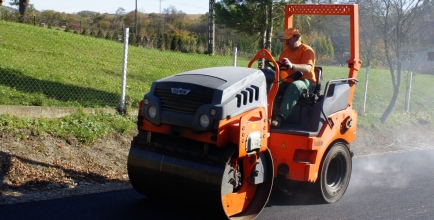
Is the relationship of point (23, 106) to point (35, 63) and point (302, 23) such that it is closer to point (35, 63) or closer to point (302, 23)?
point (35, 63)

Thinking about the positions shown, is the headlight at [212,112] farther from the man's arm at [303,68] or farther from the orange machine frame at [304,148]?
the man's arm at [303,68]

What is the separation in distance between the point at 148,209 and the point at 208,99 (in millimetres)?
1493

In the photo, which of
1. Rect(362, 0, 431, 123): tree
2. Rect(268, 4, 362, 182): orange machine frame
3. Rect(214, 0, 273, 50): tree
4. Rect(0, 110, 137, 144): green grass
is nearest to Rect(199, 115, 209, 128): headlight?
Rect(268, 4, 362, 182): orange machine frame

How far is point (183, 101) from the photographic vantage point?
5.31 meters

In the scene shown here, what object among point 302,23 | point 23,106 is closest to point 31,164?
point 23,106

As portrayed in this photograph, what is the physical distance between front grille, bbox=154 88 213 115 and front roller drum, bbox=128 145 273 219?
44 cm

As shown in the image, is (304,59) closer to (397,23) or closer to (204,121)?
(204,121)

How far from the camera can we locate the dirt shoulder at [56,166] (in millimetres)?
6191

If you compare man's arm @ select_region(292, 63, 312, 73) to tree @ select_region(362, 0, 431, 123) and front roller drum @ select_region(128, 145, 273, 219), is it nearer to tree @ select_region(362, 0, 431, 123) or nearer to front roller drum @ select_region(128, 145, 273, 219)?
front roller drum @ select_region(128, 145, 273, 219)

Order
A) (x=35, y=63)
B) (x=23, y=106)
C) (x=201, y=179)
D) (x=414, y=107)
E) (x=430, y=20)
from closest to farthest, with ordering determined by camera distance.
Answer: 1. (x=201, y=179)
2. (x=23, y=106)
3. (x=35, y=63)
4. (x=430, y=20)
5. (x=414, y=107)

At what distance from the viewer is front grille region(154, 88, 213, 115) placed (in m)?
5.23

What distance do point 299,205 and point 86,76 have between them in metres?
6.14

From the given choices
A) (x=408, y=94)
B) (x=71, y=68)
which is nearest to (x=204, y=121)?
(x=71, y=68)

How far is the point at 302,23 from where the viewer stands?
12.5 m
